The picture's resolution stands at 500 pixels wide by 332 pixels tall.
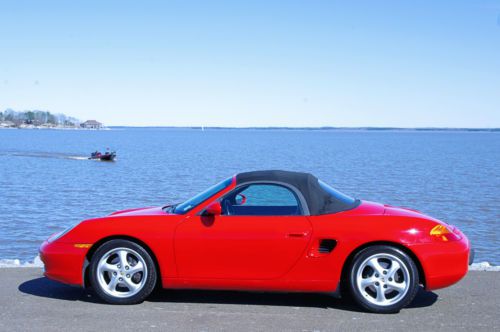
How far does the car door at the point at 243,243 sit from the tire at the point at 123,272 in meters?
0.31

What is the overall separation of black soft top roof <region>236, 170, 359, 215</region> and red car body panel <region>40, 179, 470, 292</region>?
97 millimetres

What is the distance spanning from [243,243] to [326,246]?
0.76 metres

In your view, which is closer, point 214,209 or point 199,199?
point 214,209

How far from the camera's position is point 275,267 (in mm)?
5742

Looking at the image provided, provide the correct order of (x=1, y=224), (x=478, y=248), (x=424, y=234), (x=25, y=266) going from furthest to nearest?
(x=1, y=224), (x=478, y=248), (x=25, y=266), (x=424, y=234)

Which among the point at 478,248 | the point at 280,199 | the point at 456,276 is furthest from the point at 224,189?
the point at 478,248

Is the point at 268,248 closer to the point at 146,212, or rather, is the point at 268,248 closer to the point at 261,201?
the point at 261,201

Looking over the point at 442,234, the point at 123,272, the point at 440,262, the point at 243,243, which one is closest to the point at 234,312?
the point at 243,243

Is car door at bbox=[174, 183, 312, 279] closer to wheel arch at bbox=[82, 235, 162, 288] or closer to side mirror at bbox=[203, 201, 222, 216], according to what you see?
side mirror at bbox=[203, 201, 222, 216]

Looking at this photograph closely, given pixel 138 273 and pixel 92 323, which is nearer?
pixel 92 323

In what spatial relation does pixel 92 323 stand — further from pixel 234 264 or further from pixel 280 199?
pixel 280 199

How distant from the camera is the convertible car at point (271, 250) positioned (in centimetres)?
568

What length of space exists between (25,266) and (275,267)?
3673 mm

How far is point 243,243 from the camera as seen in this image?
5750 millimetres
